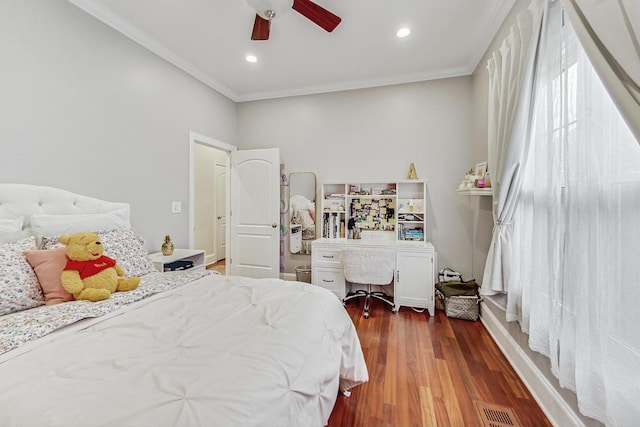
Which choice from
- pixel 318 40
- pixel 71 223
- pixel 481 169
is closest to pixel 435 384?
pixel 481 169

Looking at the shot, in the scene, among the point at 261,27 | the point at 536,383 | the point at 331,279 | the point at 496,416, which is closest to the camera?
the point at 496,416

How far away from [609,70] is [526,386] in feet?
6.16

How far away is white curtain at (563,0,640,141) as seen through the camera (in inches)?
33.7

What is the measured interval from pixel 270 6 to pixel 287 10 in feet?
0.41

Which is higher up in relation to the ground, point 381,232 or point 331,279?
point 381,232

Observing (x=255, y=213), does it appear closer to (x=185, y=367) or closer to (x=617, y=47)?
(x=185, y=367)

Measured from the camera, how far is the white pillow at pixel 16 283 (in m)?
1.28

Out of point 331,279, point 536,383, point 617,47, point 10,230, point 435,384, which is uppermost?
point 617,47

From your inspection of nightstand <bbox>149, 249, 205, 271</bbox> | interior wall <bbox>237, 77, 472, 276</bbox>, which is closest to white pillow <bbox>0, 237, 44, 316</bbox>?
nightstand <bbox>149, 249, 205, 271</bbox>

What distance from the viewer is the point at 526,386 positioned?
1.79 meters

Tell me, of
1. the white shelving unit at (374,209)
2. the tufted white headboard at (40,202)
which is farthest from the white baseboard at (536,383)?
the tufted white headboard at (40,202)

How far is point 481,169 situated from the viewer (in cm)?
283

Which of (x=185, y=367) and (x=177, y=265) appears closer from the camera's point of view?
(x=185, y=367)

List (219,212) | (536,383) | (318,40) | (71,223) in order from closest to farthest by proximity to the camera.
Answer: (536,383) < (71,223) < (318,40) < (219,212)
